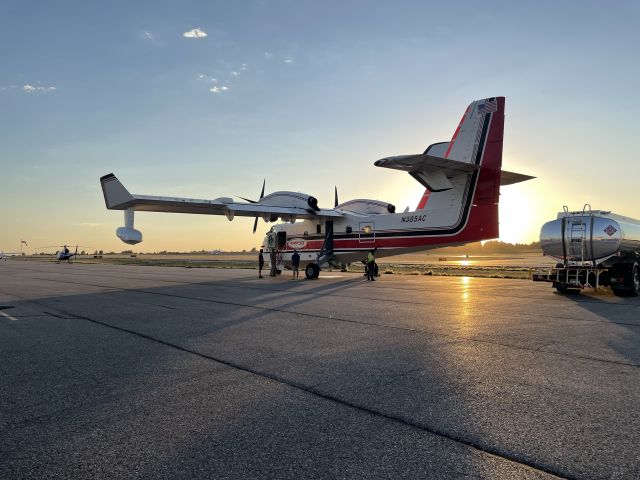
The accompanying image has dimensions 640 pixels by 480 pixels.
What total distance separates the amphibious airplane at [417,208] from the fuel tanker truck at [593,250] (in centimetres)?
411

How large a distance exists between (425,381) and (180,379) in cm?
295

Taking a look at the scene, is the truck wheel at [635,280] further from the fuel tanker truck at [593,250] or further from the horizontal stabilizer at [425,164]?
the horizontal stabilizer at [425,164]

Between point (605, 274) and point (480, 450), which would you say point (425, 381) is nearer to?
point (480, 450)

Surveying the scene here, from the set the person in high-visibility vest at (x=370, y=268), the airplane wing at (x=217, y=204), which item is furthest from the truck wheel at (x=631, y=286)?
the airplane wing at (x=217, y=204)

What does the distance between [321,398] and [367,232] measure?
20.3 meters

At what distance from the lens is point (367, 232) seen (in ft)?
80.8

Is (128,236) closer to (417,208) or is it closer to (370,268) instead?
(370,268)

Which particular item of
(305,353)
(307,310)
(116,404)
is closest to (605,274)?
(307,310)

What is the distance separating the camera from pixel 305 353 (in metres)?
6.68

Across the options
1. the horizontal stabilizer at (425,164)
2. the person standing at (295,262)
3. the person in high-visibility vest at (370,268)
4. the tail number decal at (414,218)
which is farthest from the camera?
the person standing at (295,262)

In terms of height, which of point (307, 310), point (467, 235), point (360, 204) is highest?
point (360, 204)

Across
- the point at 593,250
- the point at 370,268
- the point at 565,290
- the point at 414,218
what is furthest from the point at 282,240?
the point at 593,250

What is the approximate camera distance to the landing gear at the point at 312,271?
82.9 ft

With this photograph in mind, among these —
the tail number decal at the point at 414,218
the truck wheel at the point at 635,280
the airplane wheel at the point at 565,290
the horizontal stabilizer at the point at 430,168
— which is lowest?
the airplane wheel at the point at 565,290
